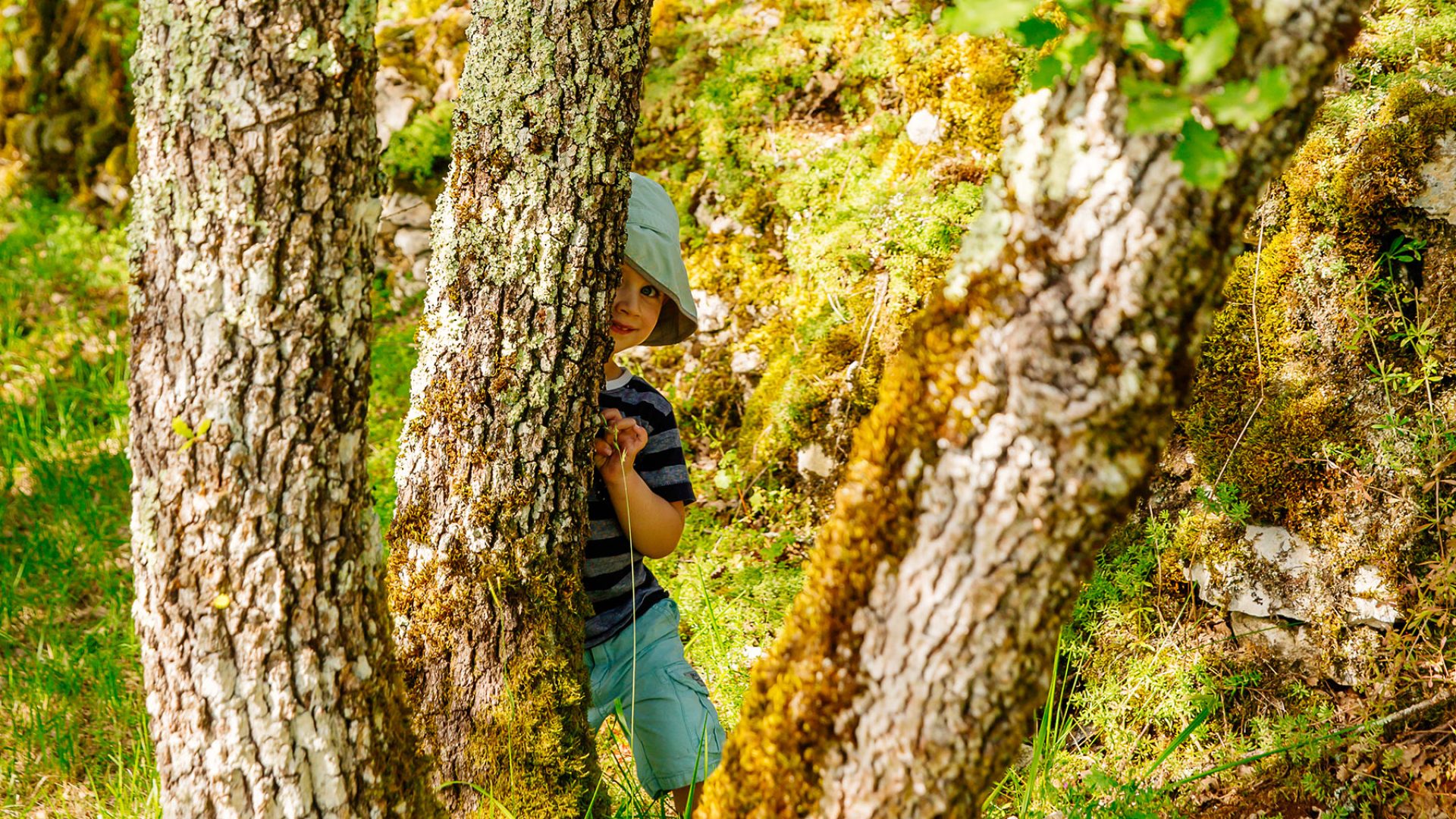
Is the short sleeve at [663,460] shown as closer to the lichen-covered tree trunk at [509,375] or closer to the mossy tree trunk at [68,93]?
the lichen-covered tree trunk at [509,375]

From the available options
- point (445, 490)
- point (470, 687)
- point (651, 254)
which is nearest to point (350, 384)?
point (445, 490)

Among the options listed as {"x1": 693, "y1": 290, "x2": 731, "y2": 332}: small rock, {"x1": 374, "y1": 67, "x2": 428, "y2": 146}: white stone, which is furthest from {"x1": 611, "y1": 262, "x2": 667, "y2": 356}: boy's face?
{"x1": 374, "y1": 67, "x2": 428, "y2": 146}: white stone

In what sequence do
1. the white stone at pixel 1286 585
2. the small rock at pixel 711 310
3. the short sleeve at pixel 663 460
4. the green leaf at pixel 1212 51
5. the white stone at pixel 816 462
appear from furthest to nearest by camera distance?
the small rock at pixel 711 310 < the white stone at pixel 816 462 < the white stone at pixel 1286 585 < the short sleeve at pixel 663 460 < the green leaf at pixel 1212 51

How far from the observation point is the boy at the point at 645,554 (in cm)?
258

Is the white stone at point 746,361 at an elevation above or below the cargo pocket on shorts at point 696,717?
above

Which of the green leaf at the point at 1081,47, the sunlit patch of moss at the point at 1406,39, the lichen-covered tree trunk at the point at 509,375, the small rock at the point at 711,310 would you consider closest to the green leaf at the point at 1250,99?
the green leaf at the point at 1081,47

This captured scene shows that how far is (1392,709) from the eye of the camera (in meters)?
2.69

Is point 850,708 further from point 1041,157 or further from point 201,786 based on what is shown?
point 201,786

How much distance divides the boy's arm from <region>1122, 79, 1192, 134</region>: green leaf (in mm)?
1675

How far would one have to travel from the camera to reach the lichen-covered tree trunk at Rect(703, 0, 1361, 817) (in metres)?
1.21

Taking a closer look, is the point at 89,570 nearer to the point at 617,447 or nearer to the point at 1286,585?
the point at 617,447

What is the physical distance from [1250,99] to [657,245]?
69.2 inches

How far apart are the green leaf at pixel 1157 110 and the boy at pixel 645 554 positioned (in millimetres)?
1625

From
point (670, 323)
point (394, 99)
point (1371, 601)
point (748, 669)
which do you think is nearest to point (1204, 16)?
point (670, 323)
